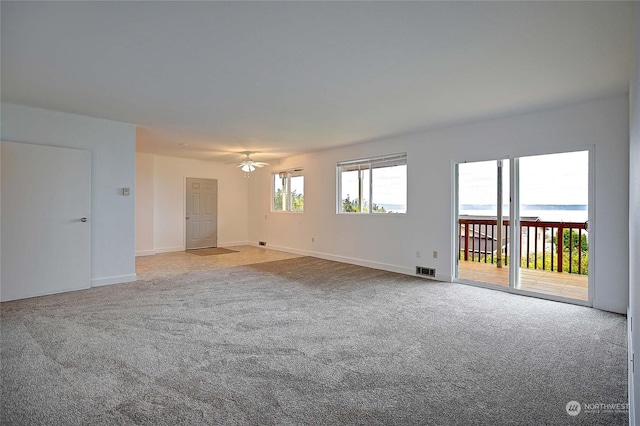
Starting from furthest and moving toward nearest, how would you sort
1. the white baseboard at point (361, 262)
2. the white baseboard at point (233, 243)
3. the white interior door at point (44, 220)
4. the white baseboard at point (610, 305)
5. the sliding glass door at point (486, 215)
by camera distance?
the white baseboard at point (233, 243), the white baseboard at point (361, 262), the sliding glass door at point (486, 215), the white interior door at point (44, 220), the white baseboard at point (610, 305)

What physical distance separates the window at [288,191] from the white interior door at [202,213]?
1792 mm

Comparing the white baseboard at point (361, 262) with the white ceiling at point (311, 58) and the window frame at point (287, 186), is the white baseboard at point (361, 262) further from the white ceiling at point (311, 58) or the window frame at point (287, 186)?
the white ceiling at point (311, 58)

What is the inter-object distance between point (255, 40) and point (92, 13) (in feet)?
3.54

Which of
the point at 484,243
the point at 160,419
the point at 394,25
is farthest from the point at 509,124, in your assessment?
the point at 160,419

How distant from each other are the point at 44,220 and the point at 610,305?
7.14 metres

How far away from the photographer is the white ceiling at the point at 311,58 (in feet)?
7.17

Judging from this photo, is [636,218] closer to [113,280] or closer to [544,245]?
[544,245]

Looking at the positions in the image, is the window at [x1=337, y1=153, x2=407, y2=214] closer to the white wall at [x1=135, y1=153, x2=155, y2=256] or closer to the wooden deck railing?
the wooden deck railing

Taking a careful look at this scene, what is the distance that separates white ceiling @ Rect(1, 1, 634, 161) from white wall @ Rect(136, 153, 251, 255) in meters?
3.75

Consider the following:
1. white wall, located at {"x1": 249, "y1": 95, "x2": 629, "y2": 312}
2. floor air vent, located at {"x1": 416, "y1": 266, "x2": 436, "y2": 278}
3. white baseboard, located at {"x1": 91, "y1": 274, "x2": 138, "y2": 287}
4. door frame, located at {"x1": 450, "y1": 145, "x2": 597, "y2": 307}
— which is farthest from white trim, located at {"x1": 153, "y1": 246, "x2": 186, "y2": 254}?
door frame, located at {"x1": 450, "y1": 145, "x2": 597, "y2": 307}

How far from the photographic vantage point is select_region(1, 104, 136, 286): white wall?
452cm

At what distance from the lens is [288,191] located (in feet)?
28.9

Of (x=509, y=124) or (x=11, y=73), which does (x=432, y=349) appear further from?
(x=11, y=73)

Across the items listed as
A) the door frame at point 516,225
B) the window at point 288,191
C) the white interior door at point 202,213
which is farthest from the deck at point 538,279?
the white interior door at point 202,213
